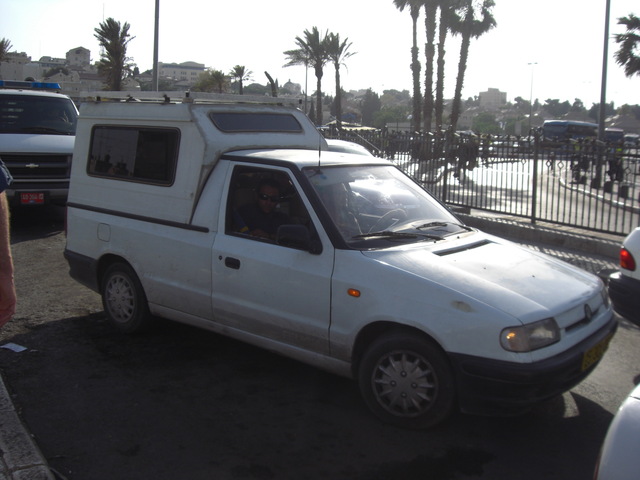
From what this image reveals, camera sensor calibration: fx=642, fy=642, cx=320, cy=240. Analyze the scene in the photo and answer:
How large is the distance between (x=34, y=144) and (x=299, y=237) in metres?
8.56

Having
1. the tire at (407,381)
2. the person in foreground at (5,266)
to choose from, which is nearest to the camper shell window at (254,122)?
the person in foreground at (5,266)

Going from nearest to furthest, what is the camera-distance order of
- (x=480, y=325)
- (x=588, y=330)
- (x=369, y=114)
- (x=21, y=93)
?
(x=480, y=325) → (x=588, y=330) → (x=21, y=93) → (x=369, y=114)

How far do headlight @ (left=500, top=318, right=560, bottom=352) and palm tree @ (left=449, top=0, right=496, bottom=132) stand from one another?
3517 centimetres

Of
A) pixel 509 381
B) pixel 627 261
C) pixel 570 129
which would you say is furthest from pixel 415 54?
pixel 509 381

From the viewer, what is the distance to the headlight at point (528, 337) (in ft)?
12.0

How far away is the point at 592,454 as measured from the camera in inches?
150

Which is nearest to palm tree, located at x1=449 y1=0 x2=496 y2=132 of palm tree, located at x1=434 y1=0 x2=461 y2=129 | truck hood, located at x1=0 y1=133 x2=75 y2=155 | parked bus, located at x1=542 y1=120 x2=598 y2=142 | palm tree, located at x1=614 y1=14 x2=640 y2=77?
palm tree, located at x1=434 y1=0 x2=461 y2=129

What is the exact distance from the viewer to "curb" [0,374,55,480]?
3.43 meters

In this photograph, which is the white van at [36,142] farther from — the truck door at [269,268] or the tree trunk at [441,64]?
the tree trunk at [441,64]

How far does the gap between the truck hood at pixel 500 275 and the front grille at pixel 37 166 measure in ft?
28.5

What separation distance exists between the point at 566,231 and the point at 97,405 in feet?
27.5

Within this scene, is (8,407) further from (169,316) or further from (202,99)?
(202,99)

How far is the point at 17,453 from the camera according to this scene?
3.63 meters

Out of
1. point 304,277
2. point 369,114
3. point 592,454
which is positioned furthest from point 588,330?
point 369,114
